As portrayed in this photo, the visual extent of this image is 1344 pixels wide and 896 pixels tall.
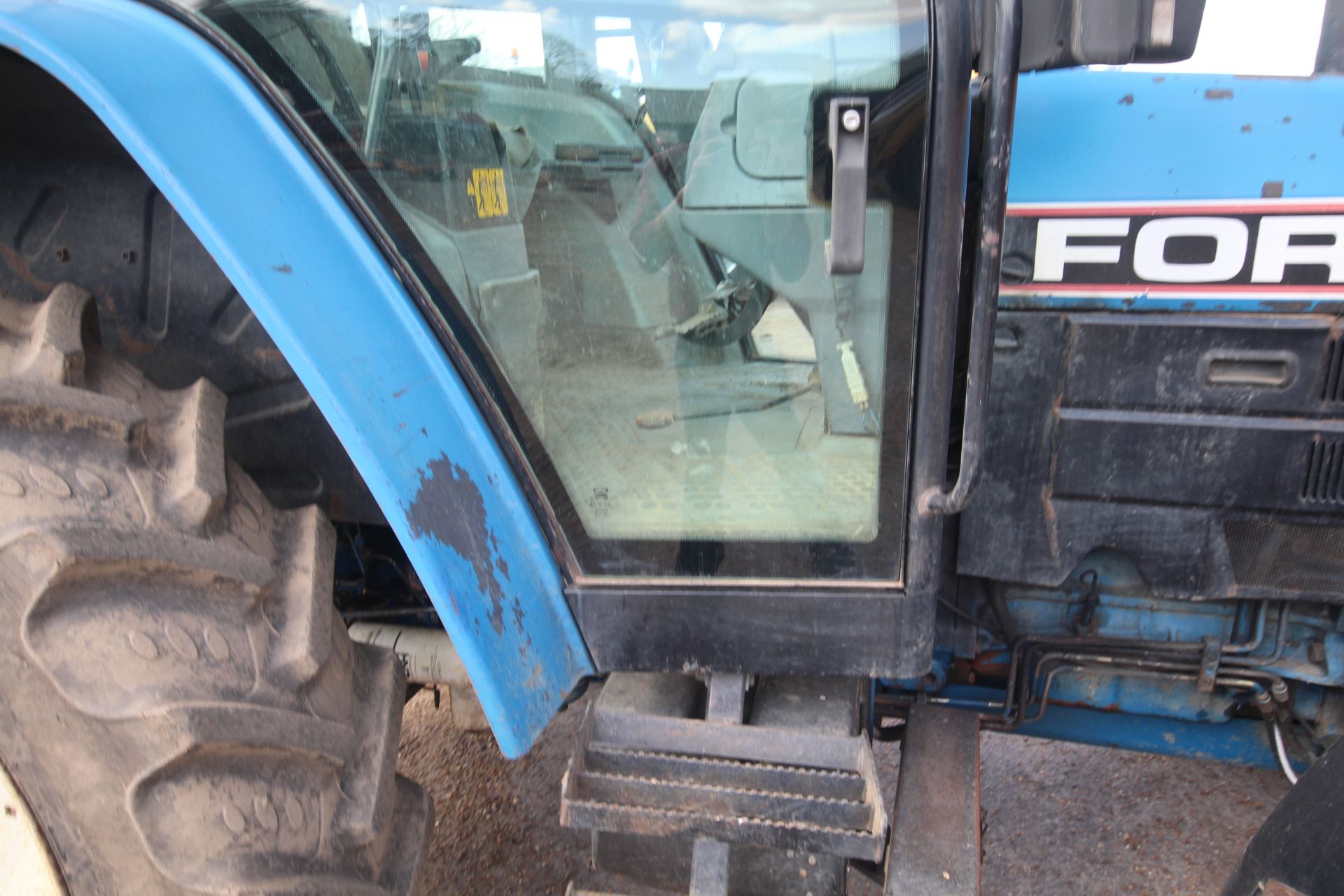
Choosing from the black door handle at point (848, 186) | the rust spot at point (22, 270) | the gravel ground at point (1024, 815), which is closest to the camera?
the black door handle at point (848, 186)

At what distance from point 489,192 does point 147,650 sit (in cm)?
67

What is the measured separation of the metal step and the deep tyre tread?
0.32 meters

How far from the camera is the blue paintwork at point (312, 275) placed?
1.01 metres

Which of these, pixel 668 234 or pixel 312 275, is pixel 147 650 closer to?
pixel 312 275

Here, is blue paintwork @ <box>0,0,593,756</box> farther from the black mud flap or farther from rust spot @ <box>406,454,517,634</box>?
the black mud flap

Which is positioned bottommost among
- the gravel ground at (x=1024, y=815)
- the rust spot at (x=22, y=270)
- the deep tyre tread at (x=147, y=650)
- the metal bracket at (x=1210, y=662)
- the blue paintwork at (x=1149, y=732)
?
the gravel ground at (x=1024, y=815)

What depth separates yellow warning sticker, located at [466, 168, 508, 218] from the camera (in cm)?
111

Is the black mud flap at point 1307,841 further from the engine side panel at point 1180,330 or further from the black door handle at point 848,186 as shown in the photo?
the black door handle at point 848,186

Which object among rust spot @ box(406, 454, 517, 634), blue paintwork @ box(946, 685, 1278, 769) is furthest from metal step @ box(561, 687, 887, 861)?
blue paintwork @ box(946, 685, 1278, 769)

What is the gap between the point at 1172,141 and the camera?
48.6 inches

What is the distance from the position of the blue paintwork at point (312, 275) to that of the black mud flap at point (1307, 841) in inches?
38.3

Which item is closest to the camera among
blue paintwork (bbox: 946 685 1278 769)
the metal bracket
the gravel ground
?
the metal bracket

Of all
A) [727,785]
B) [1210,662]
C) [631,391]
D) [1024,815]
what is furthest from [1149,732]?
[631,391]

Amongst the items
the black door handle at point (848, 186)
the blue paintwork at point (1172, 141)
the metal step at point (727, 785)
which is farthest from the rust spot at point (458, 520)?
the blue paintwork at point (1172, 141)
